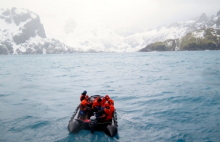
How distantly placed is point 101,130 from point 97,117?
40.4 inches

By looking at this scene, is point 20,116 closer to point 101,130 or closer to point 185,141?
point 101,130

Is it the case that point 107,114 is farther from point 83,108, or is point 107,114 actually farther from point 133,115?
point 133,115

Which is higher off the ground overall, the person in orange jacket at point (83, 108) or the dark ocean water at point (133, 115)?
the person in orange jacket at point (83, 108)

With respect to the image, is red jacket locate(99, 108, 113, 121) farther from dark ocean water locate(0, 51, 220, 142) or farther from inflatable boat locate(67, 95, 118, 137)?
dark ocean water locate(0, 51, 220, 142)

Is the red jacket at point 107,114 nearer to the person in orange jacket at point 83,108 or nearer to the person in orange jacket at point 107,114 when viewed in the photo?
the person in orange jacket at point 107,114

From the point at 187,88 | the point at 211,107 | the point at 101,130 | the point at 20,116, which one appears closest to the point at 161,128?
the point at 101,130

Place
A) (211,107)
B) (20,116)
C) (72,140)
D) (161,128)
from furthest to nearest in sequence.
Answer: (211,107), (20,116), (161,128), (72,140)

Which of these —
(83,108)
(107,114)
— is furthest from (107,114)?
(83,108)

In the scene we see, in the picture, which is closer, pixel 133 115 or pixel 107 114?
pixel 107 114

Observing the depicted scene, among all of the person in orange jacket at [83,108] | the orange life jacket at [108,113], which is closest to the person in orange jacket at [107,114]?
the orange life jacket at [108,113]

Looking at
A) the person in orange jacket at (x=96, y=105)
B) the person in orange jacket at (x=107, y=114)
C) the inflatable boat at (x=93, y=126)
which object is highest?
the person in orange jacket at (x=96, y=105)

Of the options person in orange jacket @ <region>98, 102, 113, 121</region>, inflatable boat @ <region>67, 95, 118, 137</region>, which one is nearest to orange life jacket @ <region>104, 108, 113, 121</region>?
person in orange jacket @ <region>98, 102, 113, 121</region>

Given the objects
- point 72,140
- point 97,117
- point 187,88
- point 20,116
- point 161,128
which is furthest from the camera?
point 187,88

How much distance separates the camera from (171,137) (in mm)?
14016
